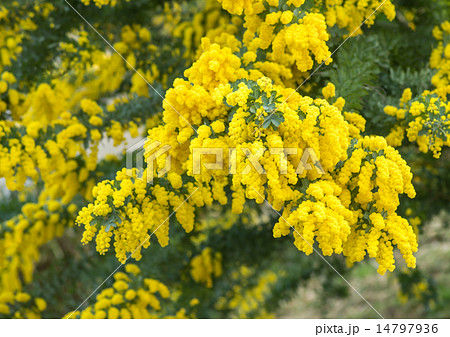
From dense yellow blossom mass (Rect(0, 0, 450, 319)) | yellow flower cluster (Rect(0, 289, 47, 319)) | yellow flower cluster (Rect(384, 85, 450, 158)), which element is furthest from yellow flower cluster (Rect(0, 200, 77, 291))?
yellow flower cluster (Rect(384, 85, 450, 158))

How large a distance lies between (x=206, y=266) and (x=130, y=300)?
103cm

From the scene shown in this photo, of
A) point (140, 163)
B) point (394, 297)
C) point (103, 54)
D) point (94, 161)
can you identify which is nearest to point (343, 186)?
point (140, 163)

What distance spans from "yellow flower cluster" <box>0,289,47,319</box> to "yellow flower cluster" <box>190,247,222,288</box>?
3.79 feet

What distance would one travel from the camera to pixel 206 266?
165 inches

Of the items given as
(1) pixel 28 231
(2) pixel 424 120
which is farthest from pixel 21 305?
(2) pixel 424 120

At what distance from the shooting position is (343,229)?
6.46 ft

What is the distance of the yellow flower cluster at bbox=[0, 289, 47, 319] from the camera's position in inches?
143

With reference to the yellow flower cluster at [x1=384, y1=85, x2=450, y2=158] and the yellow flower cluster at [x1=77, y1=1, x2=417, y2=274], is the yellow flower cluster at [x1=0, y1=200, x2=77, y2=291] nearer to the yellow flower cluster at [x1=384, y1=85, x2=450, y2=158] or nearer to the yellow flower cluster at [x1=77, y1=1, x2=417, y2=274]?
the yellow flower cluster at [x1=77, y1=1, x2=417, y2=274]

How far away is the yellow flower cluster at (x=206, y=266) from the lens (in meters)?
4.14

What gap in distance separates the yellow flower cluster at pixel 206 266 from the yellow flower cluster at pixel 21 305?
3.79 feet

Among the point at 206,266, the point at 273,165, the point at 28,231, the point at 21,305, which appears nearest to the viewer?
the point at 273,165
